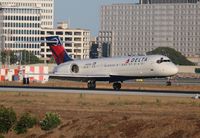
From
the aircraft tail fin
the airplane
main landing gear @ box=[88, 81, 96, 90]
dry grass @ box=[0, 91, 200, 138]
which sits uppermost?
the aircraft tail fin

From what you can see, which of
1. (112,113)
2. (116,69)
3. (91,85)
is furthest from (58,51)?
(112,113)

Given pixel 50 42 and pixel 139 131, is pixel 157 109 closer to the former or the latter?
pixel 139 131

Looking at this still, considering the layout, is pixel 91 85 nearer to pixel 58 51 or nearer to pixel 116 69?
pixel 116 69

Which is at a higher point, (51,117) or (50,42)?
(50,42)

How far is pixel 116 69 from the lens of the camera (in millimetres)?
104875

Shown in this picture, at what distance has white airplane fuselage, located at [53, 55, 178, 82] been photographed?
3996 inches

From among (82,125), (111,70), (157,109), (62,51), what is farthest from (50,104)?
(62,51)

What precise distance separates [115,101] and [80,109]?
7763mm

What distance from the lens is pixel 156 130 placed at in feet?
178

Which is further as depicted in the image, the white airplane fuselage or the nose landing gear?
the nose landing gear

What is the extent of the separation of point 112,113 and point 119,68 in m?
39.2

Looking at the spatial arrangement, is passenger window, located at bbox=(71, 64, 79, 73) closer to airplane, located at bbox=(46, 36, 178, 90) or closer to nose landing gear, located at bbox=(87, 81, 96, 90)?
airplane, located at bbox=(46, 36, 178, 90)

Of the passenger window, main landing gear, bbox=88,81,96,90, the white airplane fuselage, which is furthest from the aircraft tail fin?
main landing gear, bbox=88,81,96,90

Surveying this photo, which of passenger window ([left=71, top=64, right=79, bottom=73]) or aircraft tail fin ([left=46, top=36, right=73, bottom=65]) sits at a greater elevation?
aircraft tail fin ([left=46, top=36, right=73, bottom=65])
